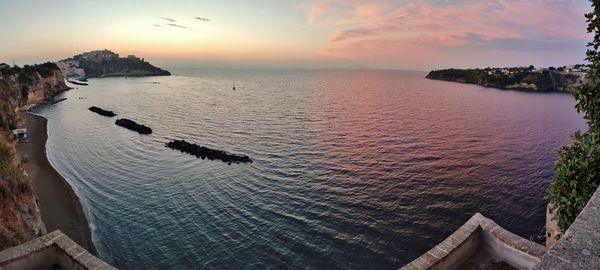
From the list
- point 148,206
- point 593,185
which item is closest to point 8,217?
point 148,206

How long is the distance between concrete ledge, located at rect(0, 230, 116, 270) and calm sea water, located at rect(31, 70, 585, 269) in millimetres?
8252

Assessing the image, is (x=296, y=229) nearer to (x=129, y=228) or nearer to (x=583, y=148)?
(x=129, y=228)

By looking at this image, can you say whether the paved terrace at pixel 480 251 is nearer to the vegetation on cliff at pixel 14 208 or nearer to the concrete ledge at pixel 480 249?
the concrete ledge at pixel 480 249

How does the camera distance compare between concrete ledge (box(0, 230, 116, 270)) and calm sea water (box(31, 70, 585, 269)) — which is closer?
concrete ledge (box(0, 230, 116, 270))

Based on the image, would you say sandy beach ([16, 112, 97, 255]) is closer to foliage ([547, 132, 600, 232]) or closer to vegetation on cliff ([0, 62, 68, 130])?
foliage ([547, 132, 600, 232])

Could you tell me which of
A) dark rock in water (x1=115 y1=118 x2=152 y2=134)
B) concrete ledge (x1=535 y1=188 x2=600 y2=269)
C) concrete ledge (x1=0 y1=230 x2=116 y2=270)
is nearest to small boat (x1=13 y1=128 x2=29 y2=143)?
dark rock in water (x1=115 y1=118 x2=152 y2=134)

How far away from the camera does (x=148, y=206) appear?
2864cm

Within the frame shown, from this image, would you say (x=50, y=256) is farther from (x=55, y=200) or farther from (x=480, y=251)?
(x=55, y=200)

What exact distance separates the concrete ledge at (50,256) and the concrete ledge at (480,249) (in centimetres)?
1148

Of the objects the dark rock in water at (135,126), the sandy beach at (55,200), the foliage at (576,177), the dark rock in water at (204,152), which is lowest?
the sandy beach at (55,200)

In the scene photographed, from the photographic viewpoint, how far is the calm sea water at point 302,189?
22578mm

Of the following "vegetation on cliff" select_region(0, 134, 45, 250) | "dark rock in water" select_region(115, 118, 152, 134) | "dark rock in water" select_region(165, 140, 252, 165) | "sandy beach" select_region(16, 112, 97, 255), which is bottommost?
"sandy beach" select_region(16, 112, 97, 255)

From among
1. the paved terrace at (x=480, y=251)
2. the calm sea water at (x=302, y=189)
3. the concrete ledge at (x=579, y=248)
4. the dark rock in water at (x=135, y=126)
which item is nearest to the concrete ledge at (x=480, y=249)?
the paved terrace at (x=480, y=251)

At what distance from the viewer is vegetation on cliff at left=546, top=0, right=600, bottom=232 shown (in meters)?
9.66
